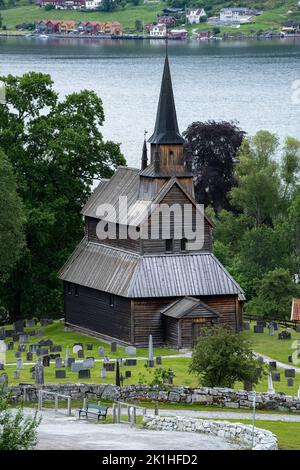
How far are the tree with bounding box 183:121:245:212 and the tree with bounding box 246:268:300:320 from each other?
28.6 meters

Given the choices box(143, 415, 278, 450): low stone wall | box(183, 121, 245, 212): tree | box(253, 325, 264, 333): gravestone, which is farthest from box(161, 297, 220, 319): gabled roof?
box(183, 121, 245, 212): tree

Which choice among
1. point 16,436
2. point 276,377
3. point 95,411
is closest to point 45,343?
point 276,377

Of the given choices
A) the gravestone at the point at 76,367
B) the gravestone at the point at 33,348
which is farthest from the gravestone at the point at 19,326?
the gravestone at the point at 76,367

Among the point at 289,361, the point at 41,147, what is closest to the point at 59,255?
the point at 41,147

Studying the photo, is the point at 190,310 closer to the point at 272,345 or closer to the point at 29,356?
the point at 272,345

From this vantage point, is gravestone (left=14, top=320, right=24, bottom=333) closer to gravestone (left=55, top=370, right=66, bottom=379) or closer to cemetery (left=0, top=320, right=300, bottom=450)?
cemetery (left=0, top=320, right=300, bottom=450)

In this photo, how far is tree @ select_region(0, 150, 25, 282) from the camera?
72750mm

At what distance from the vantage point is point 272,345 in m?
→ 69.1

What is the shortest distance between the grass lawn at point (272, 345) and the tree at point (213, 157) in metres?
38.9

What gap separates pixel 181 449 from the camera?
122 feet

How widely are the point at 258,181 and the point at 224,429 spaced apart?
6734cm

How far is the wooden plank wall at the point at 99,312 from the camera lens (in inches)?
2758

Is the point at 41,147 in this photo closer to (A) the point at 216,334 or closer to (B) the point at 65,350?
(B) the point at 65,350

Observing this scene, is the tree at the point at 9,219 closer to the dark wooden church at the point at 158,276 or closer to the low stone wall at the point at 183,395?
the dark wooden church at the point at 158,276
